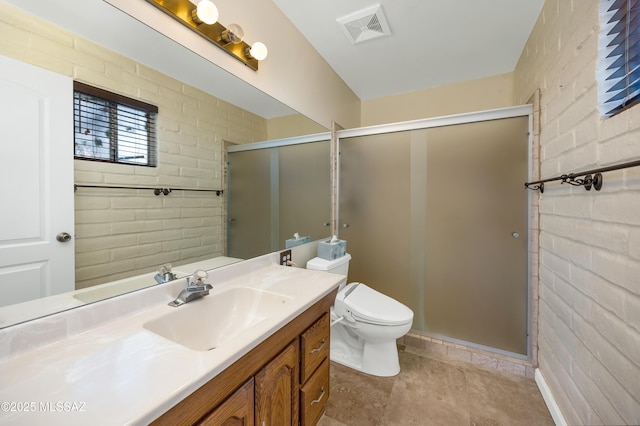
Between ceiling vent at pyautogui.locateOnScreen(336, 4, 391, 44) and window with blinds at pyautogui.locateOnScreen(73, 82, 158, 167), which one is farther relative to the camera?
ceiling vent at pyautogui.locateOnScreen(336, 4, 391, 44)

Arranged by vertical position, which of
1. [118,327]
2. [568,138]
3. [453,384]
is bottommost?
[453,384]

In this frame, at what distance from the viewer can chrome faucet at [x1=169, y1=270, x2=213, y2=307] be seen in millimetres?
935

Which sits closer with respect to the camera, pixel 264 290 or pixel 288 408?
pixel 288 408

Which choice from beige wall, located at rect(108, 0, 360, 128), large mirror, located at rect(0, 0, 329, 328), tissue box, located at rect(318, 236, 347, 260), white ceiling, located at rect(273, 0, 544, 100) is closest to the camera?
large mirror, located at rect(0, 0, 329, 328)

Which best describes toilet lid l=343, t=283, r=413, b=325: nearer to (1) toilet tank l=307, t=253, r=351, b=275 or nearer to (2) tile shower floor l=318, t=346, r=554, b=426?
(1) toilet tank l=307, t=253, r=351, b=275

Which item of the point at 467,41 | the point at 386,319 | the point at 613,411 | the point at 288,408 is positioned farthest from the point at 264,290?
the point at 467,41

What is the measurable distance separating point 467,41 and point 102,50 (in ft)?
7.20

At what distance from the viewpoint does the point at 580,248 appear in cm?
111

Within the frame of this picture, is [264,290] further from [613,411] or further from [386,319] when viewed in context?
[613,411]

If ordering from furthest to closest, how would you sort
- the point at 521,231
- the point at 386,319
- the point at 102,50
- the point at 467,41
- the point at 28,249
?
the point at 467,41
the point at 521,231
the point at 386,319
the point at 102,50
the point at 28,249

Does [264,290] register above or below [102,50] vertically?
below

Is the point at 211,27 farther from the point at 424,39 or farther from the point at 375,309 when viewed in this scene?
the point at 375,309

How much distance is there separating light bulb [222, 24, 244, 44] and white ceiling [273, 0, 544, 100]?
55cm

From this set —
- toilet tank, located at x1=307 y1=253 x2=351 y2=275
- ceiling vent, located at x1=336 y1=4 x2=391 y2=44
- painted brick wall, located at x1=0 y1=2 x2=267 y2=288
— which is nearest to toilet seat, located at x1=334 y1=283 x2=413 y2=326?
toilet tank, located at x1=307 y1=253 x2=351 y2=275
